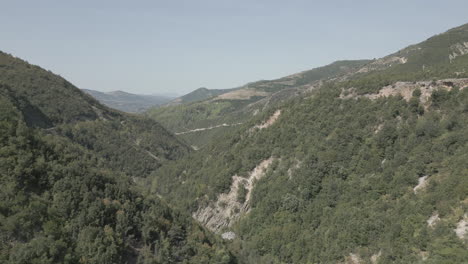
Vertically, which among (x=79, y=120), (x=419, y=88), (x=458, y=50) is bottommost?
(x=419, y=88)

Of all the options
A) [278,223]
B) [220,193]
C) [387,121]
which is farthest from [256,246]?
[387,121]

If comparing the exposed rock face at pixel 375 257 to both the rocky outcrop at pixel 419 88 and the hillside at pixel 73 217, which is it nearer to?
the hillside at pixel 73 217

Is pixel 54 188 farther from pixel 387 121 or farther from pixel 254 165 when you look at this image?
pixel 387 121

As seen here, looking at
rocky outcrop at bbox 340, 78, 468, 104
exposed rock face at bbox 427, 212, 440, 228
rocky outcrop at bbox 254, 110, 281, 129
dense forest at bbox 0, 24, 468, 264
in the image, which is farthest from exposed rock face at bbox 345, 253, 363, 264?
rocky outcrop at bbox 254, 110, 281, 129

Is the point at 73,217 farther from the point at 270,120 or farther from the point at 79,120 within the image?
the point at 79,120

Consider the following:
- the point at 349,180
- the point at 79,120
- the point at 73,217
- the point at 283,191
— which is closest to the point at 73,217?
the point at 73,217

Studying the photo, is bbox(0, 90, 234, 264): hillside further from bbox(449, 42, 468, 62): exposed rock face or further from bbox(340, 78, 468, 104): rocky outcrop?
bbox(449, 42, 468, 62): exposed rock face
